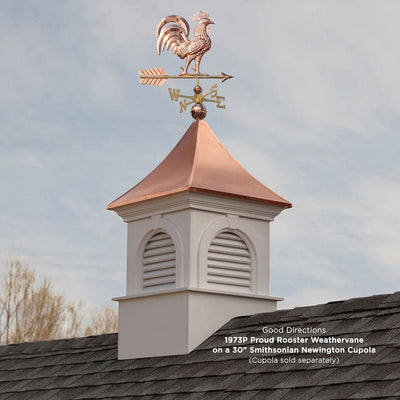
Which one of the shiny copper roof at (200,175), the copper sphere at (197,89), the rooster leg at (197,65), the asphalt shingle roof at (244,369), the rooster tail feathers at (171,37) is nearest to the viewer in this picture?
the asphalt shingle roof at (244,369)

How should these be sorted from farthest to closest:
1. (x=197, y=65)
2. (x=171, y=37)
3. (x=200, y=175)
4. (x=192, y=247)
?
(x=171, y=37), (x=197, y=65), (x=200, y=175), (x=192, y=247)

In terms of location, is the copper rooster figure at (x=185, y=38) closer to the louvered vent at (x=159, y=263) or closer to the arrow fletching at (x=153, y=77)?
the arrow fletching at (x=153, y=77)

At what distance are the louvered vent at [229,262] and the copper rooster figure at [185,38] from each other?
224cm

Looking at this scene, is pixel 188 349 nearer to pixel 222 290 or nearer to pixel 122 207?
pixel 222 290

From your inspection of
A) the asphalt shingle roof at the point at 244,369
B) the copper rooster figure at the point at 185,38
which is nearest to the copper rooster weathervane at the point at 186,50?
the copper rooster figure at the point at 185,38

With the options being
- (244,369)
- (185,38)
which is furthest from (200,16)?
(244,369)

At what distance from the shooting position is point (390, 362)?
9.20 meters

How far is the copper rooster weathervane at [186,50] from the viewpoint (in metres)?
13.5

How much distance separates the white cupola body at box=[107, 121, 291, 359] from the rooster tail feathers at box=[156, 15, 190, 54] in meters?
1.21

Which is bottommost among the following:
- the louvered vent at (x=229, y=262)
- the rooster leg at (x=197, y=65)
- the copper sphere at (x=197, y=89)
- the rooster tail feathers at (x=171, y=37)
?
the louvered vent at (x=229, y=262)

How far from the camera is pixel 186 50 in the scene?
13758 millimetres

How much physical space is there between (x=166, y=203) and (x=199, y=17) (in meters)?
2.67

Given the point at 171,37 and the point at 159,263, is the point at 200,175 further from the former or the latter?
the point at 171,37

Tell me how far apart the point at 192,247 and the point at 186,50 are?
275cm
